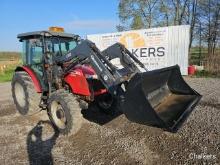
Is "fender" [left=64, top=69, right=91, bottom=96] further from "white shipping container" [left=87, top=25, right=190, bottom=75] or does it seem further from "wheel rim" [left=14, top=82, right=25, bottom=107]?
"white shipping container" [left=87, top=25, right=190, bottom=75]

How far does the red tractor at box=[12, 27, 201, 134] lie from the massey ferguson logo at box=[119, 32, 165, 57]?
763cm

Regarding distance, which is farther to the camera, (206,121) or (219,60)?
(219,60)

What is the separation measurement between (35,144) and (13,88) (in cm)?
274

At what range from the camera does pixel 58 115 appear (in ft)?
19.9

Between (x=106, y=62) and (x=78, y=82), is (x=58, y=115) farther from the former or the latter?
(x=106, y=62)

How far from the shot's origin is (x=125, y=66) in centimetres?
603

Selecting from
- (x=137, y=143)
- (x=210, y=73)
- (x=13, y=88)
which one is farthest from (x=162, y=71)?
(x=210, y=73)

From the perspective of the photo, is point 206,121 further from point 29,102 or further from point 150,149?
point 29,102

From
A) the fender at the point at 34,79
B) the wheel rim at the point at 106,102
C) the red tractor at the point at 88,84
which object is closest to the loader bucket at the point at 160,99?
the red tractor at the point at 88,84

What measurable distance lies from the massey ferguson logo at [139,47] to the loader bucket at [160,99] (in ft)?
27.6

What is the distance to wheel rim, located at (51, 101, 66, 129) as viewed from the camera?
595 centimetres

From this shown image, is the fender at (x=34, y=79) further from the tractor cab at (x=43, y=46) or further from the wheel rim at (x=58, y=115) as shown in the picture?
the wheel rim at (x=58, y=115)

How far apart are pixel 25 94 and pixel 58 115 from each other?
1.30 meters

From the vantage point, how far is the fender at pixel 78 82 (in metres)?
6.08
